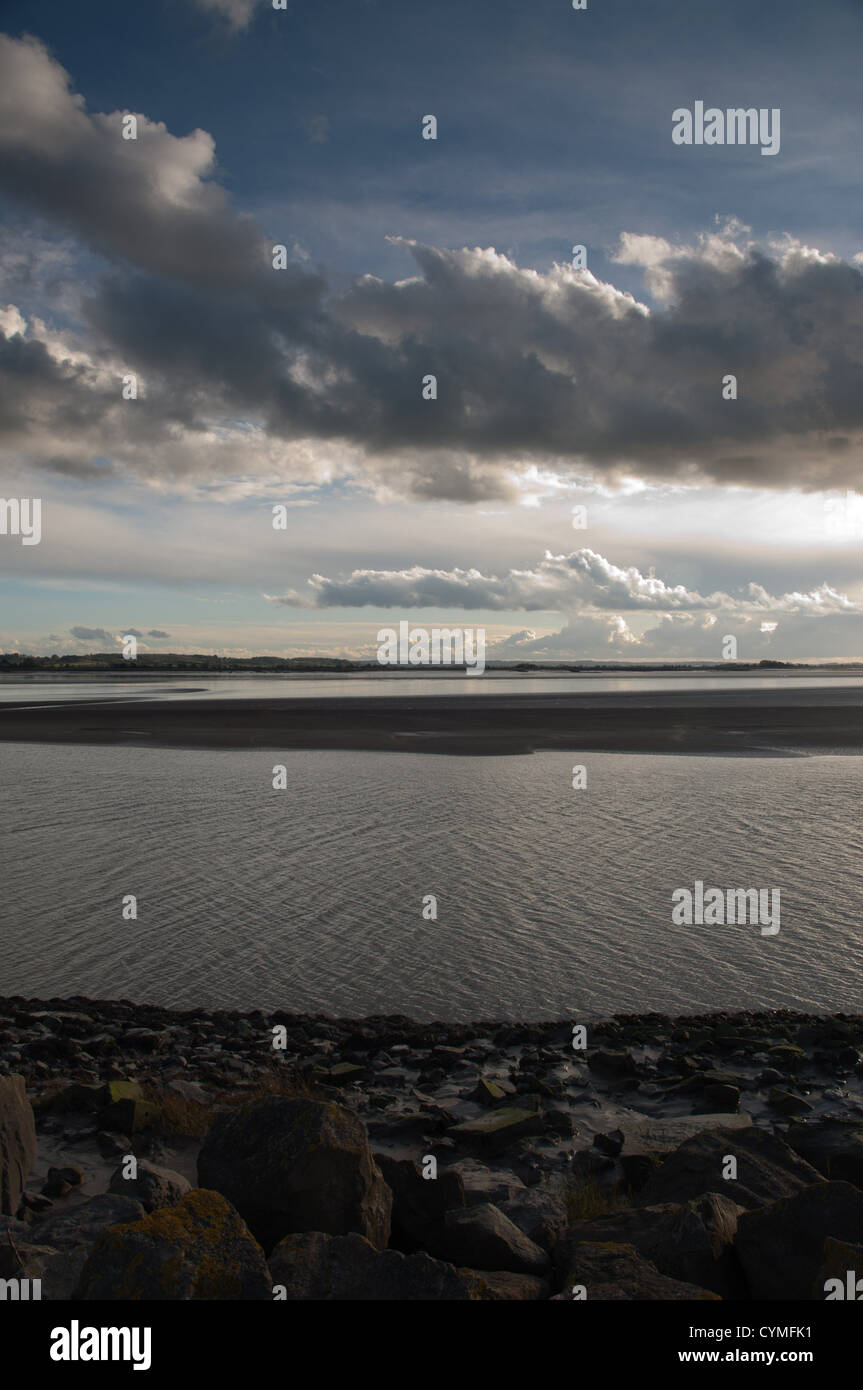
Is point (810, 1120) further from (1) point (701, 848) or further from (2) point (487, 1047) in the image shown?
(1) point (701, 848)

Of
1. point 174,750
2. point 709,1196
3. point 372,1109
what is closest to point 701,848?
point 372,1109

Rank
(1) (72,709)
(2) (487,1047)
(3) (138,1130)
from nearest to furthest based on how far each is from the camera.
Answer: (3) (138,1130) < (2) (487,1047) < (1) (72,709)

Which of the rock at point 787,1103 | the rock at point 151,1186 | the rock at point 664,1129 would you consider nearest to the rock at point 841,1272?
the rock at point 664,1129

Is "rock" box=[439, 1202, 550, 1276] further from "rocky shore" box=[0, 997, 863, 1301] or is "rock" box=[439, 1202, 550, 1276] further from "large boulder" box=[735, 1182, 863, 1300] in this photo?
"large boulder" box=[735, 1182, 863, 1300]

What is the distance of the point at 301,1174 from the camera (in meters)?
5.77

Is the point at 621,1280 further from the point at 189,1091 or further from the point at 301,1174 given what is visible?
the point at 189,1091

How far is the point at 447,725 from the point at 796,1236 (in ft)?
154

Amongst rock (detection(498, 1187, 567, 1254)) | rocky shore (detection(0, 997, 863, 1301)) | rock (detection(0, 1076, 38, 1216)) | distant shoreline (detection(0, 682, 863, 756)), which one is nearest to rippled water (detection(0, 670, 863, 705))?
distant shoreline (detection(0, 682, 863, 756))

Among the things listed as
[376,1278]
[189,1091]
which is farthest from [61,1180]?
[376,1278]

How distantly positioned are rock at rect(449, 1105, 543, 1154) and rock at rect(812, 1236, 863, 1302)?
3.05 meters

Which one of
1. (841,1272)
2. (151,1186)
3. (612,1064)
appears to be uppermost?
(841,1272)

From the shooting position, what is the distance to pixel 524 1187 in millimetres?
6402
